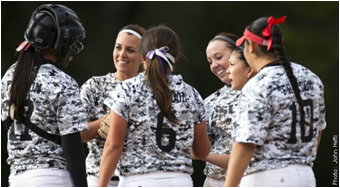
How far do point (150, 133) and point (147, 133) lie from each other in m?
0.02

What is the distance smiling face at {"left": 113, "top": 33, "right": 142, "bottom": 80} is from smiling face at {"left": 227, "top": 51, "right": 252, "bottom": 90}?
0.95 meters

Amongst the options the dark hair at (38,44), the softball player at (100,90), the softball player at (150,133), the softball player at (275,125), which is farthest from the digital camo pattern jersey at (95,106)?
the softball player at (275,125)

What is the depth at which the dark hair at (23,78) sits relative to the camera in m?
3.24

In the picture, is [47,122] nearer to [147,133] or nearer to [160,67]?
[147,133]

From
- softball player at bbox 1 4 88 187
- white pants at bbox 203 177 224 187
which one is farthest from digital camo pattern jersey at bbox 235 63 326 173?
white pants at bbox 203 177 224 187

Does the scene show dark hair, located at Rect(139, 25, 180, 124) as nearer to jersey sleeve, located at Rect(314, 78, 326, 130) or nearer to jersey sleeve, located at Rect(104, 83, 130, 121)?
jersey sleeve, located at Rect(104, 83, 130, 121)

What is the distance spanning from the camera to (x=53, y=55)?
344 cm

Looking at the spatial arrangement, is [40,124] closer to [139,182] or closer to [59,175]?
[59,175]

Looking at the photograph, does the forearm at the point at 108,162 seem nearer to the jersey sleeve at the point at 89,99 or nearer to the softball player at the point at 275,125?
the softball player at the point at 275,125

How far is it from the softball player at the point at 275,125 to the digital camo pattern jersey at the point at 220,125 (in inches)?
33.9

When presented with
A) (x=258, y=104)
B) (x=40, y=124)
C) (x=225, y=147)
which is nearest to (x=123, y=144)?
(x=40, y=124)

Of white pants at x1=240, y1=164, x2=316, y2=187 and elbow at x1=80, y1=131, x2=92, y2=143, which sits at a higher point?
elbow at x1=80, y1=131, x2=92, y2=143

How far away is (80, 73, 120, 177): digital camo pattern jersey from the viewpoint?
435 cm

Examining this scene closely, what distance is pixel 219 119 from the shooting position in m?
4.14
